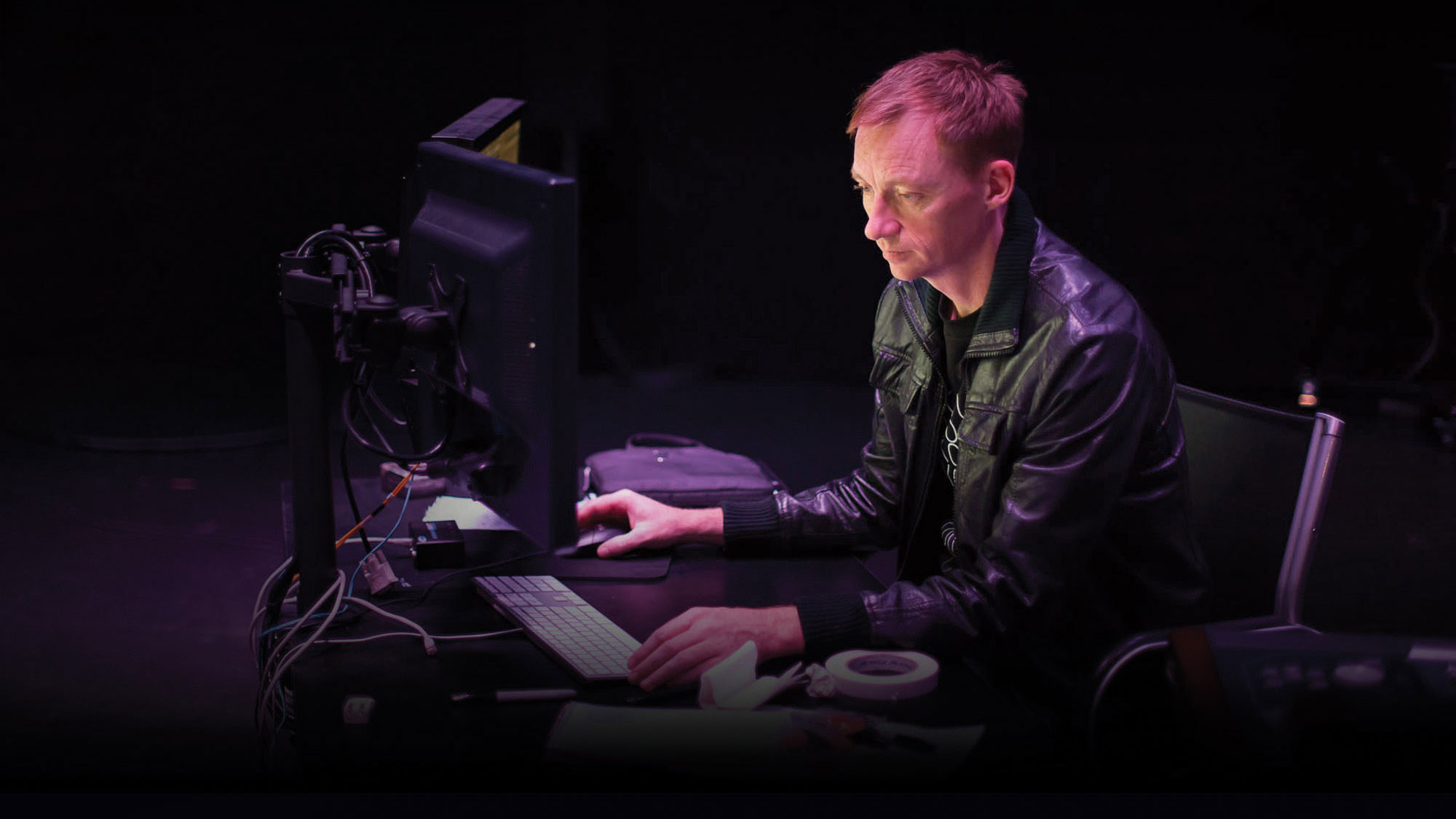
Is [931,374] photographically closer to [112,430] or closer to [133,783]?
[133,783]

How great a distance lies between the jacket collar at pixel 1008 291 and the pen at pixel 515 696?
2.23ft

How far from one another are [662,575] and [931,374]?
470 millimetres

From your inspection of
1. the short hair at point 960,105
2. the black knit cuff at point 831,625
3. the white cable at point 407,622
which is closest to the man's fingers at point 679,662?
the black knit cuff at point 831,625

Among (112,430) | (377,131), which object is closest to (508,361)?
(112,430)

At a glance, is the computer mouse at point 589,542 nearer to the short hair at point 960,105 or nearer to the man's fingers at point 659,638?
the man's fingers at point 659,638

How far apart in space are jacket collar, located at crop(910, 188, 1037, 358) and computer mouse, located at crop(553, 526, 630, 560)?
57 centimetres

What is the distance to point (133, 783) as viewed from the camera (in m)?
1.53

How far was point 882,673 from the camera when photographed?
4.16 ft

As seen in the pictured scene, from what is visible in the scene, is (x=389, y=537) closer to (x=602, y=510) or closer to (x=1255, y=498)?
(x=602, y=510)

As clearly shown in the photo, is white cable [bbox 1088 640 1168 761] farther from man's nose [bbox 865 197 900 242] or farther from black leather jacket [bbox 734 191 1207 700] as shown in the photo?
man's nose [bbox 865 197 900 242]

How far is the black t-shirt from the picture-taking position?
1.72 metres

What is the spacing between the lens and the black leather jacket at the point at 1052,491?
4.47 ft

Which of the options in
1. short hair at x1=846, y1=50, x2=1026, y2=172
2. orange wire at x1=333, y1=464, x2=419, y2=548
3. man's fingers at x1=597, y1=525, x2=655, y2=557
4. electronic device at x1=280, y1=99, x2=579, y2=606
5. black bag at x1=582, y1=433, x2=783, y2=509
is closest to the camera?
electronic device at x1=280, y1=99, x2=579, y2=606

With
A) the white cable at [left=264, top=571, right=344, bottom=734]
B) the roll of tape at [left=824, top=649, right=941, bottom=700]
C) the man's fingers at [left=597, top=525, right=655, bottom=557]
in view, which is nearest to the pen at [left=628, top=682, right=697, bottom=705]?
the roll of tape at [left=824, top=649, right=941, bottom=700]
